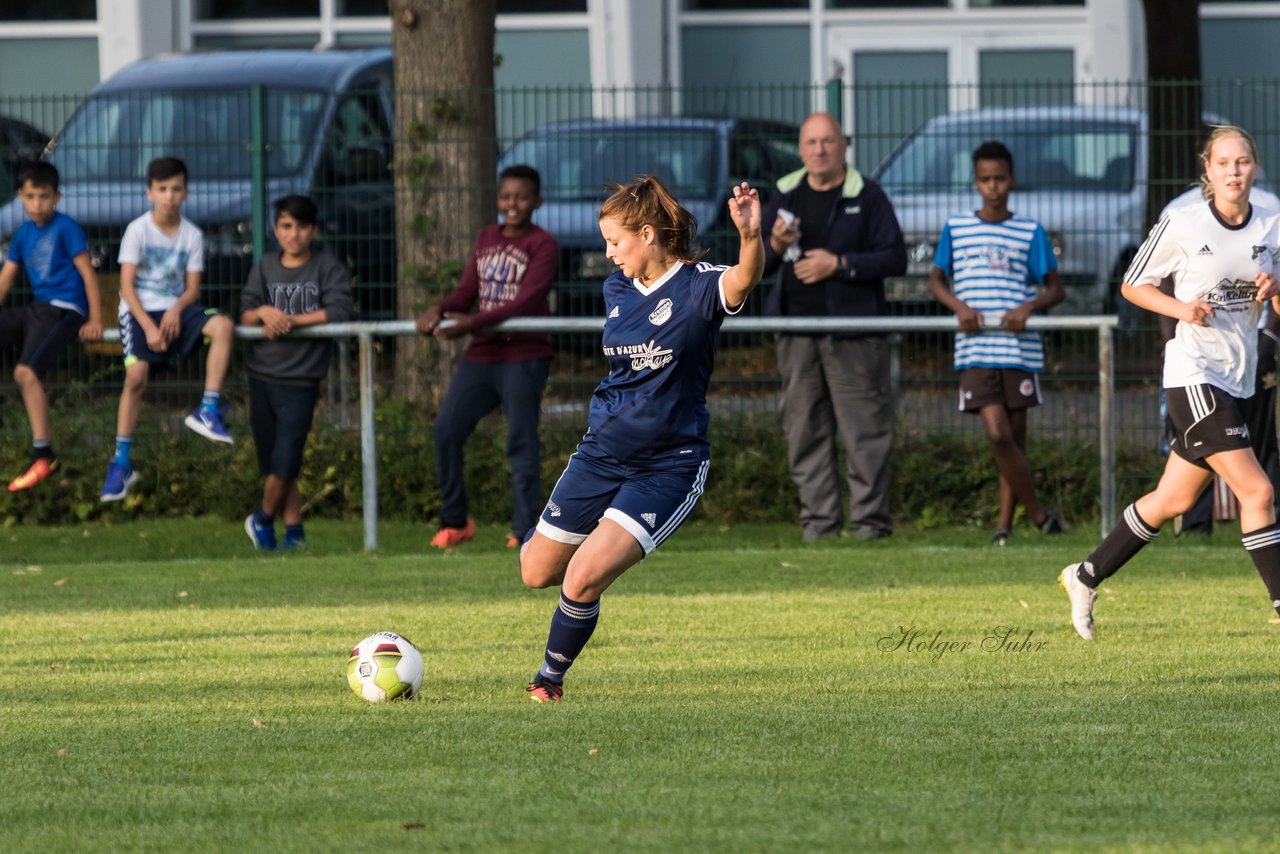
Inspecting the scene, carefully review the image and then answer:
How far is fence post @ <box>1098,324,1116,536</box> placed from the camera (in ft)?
36.2

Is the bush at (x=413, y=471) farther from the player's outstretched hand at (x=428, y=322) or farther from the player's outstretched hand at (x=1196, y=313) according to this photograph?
the player's outstretched hand at (x=1196, y=313)

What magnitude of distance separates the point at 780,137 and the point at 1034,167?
1.64 m

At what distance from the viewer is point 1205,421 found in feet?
25.0

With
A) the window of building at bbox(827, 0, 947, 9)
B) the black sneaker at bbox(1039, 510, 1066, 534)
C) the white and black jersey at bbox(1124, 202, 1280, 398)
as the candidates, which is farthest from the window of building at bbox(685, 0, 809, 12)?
the white and black jersey at bbox(1124, 202, 1280, 398)

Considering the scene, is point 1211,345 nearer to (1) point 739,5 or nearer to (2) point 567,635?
(2) point 567,635

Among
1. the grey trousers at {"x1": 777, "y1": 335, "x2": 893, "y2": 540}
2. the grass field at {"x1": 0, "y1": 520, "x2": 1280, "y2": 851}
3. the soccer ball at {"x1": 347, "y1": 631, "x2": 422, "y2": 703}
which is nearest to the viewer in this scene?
the grass field at {"x1": 0, "y1": 520, "x2": 1280, "y2": 851}

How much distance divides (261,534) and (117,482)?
85cm

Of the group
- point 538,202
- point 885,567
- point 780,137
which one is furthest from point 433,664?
point 780,137

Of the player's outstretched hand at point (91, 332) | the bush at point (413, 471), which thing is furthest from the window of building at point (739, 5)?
the player's outstretched hand at point (91, 332)

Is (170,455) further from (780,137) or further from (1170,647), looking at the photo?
(1170,647)

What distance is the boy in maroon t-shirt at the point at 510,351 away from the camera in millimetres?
11062

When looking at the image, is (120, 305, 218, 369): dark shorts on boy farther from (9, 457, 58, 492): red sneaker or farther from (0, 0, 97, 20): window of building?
(0, 0, 97, 20): window of building

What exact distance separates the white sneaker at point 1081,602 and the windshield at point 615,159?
5.66 meters

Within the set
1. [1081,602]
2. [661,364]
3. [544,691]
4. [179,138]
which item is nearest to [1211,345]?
[1081,602]
